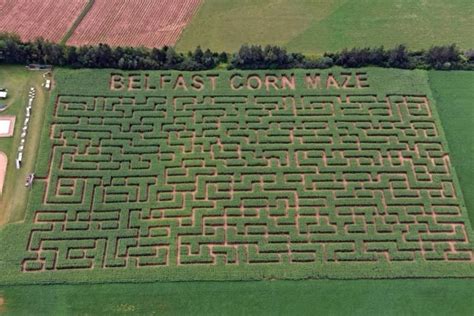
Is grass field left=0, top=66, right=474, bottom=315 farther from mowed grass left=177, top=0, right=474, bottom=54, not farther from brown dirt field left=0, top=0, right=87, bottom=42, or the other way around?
mowed grass left=177, top=0, right=474, bottom=54

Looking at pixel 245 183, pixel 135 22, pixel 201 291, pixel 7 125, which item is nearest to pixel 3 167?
pixel 7 125

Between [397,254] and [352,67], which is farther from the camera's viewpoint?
[352,67]

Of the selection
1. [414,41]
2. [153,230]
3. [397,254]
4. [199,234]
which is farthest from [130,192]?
[414,41]

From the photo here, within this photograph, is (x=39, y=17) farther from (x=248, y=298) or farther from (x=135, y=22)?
(x=248, y=298)

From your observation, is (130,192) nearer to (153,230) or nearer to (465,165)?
(153,230)

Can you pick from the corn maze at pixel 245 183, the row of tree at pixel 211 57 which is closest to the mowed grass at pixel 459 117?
the corn maze at pixel 245 183

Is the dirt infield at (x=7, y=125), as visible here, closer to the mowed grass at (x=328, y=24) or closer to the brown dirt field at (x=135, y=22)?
the brown dirt field at (x=135, y=22)

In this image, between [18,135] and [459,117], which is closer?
[18,135]
